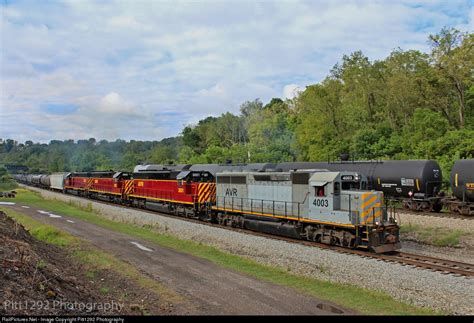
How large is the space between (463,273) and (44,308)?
1243 cm

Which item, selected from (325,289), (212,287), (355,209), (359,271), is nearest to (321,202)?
(355,209)

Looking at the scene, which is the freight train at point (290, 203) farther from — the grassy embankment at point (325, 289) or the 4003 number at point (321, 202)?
the grassy embankment at point (325, 289)

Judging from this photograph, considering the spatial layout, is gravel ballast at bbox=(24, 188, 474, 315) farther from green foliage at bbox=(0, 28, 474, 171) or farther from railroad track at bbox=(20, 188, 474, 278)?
green foliage at bbox=(0, 28, 474, 171)

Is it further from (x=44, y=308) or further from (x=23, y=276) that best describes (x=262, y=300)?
(x=23, y=276)

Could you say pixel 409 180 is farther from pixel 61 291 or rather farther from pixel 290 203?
pixel 61 291

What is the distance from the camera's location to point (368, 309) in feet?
28.8

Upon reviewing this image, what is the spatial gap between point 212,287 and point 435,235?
14.5 metres

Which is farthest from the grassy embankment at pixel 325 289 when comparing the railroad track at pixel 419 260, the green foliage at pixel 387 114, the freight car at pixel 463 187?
the green foliage at pixel 387 114

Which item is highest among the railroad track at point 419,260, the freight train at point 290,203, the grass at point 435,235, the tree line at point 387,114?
the tree line at point 387,114

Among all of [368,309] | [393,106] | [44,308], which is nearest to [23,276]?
[44,308]

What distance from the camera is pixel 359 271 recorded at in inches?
524

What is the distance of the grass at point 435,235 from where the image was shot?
19.0 m

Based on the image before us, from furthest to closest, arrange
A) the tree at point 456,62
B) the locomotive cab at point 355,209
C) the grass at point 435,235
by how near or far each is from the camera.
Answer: the tree at point 456,62, the grass at point 435,235, the locomotive cab at point 355,209

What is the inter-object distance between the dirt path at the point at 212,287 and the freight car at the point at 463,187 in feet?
61.5
